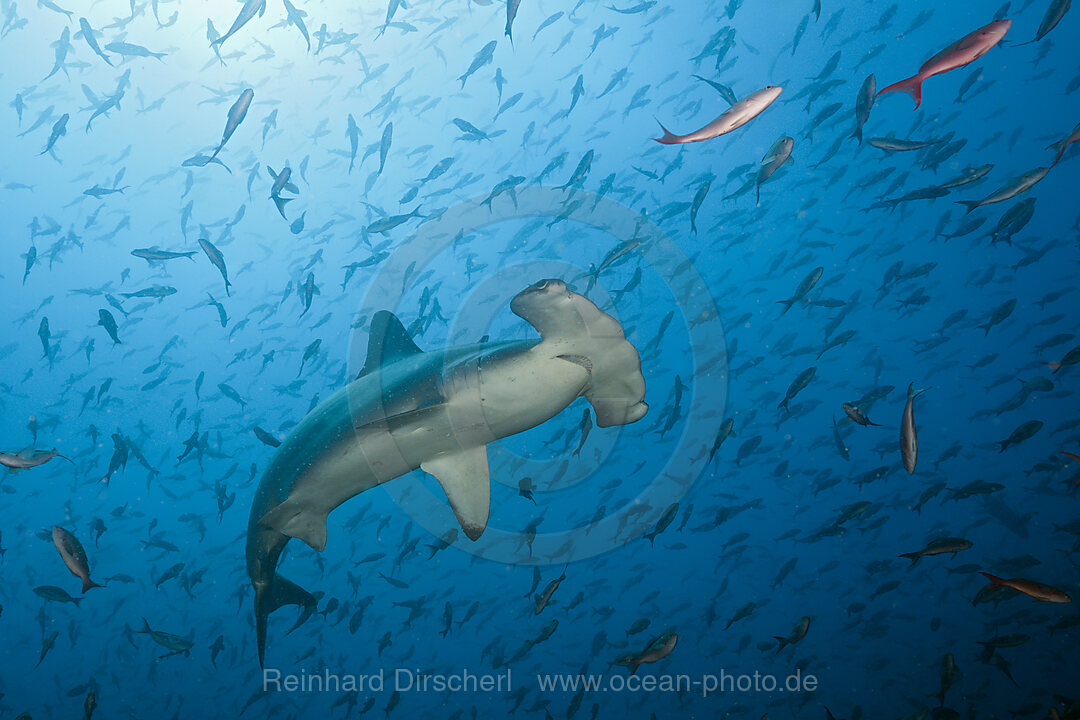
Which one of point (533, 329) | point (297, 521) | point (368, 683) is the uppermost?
point (297, 521)

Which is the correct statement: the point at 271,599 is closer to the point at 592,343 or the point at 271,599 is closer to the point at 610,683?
the point at 592,343

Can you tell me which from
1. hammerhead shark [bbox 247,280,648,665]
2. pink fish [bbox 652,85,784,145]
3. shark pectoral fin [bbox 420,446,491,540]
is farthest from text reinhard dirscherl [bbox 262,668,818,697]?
pink fish [bbox 652,85,784,145]

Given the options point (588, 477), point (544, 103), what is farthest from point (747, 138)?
point (588, 477)

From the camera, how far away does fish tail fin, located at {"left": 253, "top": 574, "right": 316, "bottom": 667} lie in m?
3.85

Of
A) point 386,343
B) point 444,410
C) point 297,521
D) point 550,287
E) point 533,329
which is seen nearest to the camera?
point 550,287

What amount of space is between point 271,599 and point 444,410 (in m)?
2.46

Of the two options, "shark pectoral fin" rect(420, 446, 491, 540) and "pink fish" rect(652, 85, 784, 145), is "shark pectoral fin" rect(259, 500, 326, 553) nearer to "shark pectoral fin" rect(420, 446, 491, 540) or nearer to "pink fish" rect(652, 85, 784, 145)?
"shark pectoral fin" rect(420, 446, 491, 540)

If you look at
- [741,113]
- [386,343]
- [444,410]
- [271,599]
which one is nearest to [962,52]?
[741,113]

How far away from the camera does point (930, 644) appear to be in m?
17.6

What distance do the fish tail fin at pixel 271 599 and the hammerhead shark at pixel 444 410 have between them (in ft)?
0.07

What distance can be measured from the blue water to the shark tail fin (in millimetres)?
5093

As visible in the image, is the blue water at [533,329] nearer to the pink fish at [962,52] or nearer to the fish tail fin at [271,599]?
the fish tail fin at [271,599]

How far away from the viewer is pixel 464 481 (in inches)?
132

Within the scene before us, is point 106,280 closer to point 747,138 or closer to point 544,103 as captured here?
point 544,103
